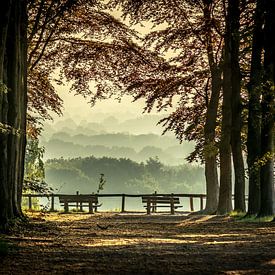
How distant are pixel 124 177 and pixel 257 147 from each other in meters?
156

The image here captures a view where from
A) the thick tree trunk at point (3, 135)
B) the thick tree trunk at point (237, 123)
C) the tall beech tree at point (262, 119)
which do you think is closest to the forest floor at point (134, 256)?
the thick tree trunk at point (3, 135)

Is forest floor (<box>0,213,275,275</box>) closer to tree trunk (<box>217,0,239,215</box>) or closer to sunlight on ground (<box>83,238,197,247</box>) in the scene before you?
sunlight on ground (<box>83,238,197,247</box>)

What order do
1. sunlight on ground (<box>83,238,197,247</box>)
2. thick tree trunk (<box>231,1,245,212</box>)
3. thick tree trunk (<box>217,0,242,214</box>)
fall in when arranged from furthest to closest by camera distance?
thick tree trunk (<box>217,0,242,214</box>), thick tree trunk (<box>231,1,245,212</box>), sunlight on ground (<box>83,238,197,247</box>)

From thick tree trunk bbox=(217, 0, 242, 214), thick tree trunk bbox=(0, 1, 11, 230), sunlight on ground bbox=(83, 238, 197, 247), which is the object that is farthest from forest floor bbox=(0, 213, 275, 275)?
thick tree trunk bbox=(217, 0, 242, 214)

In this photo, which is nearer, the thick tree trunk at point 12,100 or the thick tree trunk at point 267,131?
the thick tree trunk at point 12,100

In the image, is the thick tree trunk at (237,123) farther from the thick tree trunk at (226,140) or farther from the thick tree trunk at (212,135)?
the thick tree trunk at (212,135)

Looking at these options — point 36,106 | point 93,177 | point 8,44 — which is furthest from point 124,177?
point 8,44

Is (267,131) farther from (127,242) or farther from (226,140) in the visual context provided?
(127,242)

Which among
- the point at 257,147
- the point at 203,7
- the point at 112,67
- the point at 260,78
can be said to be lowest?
the point at 257,147

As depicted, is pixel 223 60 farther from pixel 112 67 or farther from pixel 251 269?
pixel 251 269

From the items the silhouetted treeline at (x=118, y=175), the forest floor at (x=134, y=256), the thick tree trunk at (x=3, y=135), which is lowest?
the forest floor at (x=134, y=256)

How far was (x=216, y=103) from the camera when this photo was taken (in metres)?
27.9

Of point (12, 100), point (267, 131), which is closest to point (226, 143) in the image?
point (267, 131)

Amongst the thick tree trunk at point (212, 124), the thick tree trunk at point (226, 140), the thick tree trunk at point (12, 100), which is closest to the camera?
the thick tree trunk at point (12, 100)
